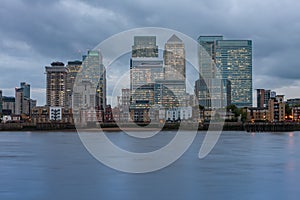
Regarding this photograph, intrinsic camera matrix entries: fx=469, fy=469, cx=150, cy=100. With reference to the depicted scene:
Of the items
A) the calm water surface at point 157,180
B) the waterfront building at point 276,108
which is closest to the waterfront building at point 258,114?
the waterfront building at point 276,108

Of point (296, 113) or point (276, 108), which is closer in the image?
point (276, 108)

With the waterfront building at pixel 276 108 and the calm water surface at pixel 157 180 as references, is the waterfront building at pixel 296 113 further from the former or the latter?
the calm water surface at pixel 157 180

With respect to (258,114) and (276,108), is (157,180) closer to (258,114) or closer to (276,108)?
(276,108)

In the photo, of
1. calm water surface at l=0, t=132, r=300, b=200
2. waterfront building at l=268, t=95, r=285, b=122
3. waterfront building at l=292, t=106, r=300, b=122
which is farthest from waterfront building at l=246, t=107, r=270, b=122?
calm water surface at l=0, t=132, r=300, b=200

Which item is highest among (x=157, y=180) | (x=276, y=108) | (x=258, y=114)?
(x=276, y=108)

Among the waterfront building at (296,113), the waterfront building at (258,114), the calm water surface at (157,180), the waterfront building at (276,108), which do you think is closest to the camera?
the calm water surface at (157,180)

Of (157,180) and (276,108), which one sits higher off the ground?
(276,108)

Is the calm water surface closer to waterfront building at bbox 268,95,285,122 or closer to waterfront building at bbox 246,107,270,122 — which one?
waterfront building at bbox 268,95,285,122

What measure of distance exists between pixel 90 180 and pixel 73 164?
9.61 metres

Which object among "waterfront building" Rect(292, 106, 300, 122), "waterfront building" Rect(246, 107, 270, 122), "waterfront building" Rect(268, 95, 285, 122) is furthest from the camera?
"waterfront building" Rect(246, 107, 270, 122)

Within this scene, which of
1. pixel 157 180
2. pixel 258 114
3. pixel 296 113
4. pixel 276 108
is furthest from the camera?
pixel 258 114

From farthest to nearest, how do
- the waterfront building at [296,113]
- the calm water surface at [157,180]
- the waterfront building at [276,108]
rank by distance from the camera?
the waterfront building at [296,113]
the waterfront building at [276,108]
the calm water surface at [157,180]

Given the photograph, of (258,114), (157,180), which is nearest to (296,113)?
(258,114)

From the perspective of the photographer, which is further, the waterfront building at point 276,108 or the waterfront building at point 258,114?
the waterfront building at point 258,114
